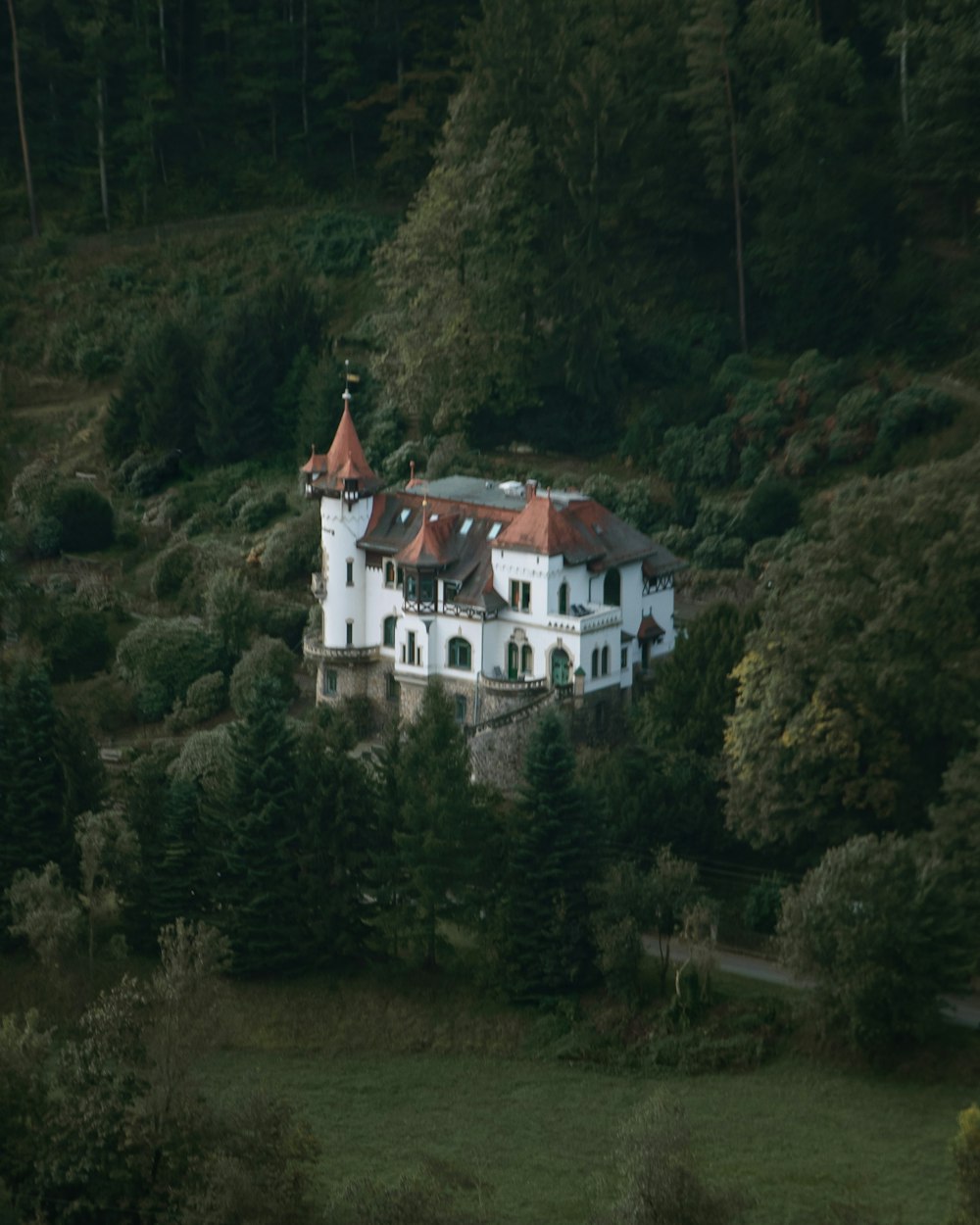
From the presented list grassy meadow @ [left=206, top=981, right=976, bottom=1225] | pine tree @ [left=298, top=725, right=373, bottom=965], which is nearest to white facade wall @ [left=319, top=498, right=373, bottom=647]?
pine tree @ [left=298, top=725, right=373, bottom=965]

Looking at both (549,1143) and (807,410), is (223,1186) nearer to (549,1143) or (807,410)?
(549,1143)

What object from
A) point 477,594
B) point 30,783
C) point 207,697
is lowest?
point 207,697

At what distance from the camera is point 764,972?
5644 cm

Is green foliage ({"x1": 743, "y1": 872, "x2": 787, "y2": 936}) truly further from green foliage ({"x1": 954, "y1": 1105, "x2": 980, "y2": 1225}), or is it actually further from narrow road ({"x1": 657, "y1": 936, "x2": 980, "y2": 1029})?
green foliage ({"x1": 954, "y1": 1105, "x2": 980, "y2": 1225})

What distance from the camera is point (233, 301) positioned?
300 feet

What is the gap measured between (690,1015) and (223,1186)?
1398cm

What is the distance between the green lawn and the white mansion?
A: 14354mm

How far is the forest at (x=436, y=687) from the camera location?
49406mm

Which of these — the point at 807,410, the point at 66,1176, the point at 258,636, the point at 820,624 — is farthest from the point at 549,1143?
the point at 807,410

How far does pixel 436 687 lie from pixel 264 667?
505 inches

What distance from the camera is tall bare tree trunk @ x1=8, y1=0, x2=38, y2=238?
3920 inches

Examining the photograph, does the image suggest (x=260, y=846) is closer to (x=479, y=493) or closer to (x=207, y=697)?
(x=207, y=697)

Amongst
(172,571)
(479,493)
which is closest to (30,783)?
(479,493)

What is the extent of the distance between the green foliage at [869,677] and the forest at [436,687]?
0.11m
